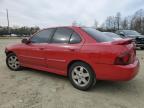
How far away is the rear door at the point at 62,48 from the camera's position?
14.5 feet

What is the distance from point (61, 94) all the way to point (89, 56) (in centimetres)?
105

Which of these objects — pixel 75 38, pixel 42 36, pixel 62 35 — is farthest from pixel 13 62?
pixel 75 38

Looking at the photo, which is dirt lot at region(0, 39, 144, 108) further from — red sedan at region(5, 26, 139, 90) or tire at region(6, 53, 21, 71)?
tire at region(6, 53, 21, 71)

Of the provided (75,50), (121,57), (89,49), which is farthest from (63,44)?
(121,57)

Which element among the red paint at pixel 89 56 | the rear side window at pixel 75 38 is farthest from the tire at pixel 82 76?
the rear side window at pixel 75 38

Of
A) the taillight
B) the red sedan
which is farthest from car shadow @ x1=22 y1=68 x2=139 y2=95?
the taillight

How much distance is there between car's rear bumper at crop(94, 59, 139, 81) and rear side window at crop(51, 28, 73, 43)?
1.17 metres

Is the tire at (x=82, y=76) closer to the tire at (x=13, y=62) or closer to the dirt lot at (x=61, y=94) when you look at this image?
the dirt lot at (x=61, y=94)

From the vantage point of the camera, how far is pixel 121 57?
3.76 metres

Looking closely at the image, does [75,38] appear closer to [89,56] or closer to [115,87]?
[89,56]

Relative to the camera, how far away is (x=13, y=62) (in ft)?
20.4

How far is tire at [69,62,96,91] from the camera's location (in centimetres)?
417

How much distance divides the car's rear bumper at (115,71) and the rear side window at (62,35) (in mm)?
1165

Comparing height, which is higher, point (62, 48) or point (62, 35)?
point (62, 35)
